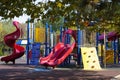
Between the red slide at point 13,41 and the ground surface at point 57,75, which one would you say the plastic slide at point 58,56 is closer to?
the ground surface at point 57,75

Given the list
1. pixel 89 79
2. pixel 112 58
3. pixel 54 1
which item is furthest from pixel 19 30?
pixel 54 1

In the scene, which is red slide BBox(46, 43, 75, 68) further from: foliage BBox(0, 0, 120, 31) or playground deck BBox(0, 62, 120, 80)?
foliage BBox(0, 0, 120, 31)

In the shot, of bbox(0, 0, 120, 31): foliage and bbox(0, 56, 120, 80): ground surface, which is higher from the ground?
bbox(0, 0, 120, 31): foliage

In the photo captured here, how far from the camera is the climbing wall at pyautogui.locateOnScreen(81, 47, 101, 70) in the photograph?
24.8 metres

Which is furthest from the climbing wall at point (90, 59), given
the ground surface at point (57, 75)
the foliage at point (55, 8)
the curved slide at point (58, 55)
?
the foliage at point (55, 8)

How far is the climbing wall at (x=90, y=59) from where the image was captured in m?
24.8

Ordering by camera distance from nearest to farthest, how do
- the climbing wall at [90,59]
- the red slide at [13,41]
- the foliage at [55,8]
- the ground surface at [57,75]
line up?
the foliage at [55,8]
the ground surface at [57,75]
the climbing wall at [90,59]
the red slide at [13,41]

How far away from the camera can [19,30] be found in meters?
30.9

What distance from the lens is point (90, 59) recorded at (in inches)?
1002

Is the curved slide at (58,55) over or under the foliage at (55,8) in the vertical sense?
under

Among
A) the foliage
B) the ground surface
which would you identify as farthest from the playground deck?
the foliage

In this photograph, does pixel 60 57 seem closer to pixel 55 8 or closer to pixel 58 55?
pixel 58 55

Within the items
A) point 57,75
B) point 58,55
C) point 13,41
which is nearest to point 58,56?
point 58,55

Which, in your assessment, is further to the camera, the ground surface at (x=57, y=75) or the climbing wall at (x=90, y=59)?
the climbing wall at (x=90, y=59)
